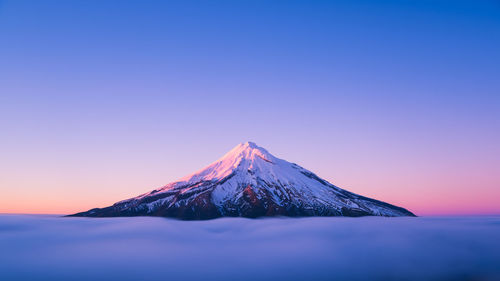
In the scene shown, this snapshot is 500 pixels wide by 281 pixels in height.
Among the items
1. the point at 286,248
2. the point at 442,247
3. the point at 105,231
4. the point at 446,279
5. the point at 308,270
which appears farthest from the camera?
the point at 308,270

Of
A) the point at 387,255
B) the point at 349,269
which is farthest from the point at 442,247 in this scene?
the point at 349,269

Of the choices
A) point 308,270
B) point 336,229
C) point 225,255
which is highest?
point 336,229

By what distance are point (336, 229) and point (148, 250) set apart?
91.6 metres

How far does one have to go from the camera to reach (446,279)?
125 metres

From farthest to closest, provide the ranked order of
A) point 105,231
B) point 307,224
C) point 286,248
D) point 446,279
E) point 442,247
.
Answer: point 307,224
point 286,248
point 105,231
point 442,247
point 446,279

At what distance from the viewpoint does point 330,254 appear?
156 meters

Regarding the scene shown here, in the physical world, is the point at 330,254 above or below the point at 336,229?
below

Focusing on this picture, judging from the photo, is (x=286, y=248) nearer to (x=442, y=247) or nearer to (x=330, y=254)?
(x=330, y=254)

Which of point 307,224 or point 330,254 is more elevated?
point 307,224

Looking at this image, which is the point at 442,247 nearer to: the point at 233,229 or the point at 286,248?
the point at 286,248

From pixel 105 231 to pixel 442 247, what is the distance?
485 ft

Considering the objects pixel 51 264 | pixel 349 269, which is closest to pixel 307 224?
pixel 349 269

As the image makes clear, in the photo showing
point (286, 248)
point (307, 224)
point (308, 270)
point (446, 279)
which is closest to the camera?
point (446, 279)

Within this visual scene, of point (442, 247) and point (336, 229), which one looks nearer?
point (442, 247)
